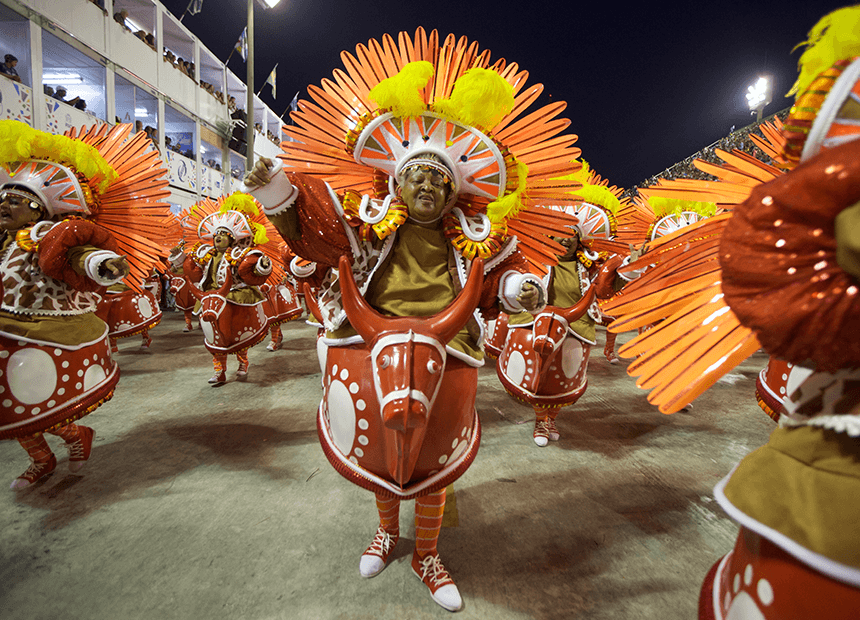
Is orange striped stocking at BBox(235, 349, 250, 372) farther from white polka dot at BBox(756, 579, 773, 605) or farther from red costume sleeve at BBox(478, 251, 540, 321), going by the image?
white polka dot at BBox(756, 579, 773, 605)

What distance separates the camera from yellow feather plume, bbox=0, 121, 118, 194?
1.80 meters

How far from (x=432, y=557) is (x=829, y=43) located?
1.71m

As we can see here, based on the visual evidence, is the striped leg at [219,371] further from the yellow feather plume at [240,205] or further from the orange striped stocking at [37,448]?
the orange striped stocking at [37,448]

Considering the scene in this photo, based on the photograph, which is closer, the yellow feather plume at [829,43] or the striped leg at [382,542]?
the yellow feather plume at [829,43]

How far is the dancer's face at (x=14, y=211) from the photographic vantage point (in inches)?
70.8

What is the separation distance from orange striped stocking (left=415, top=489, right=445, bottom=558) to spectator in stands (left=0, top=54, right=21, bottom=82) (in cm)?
880

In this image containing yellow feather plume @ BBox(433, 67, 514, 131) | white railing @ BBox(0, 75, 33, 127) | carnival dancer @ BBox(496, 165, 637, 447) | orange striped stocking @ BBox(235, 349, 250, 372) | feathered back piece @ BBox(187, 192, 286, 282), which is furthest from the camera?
white railing @ BBox(0, 75, 33, 127)

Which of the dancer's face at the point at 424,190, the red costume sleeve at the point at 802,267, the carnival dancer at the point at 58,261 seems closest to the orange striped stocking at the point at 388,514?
the dancer's face at the point at 424,190

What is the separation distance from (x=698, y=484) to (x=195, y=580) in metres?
2.53

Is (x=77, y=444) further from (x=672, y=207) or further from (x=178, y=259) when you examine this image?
(x=672, y=207)

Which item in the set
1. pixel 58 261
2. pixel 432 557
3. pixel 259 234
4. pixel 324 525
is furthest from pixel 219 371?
pixel 432 557

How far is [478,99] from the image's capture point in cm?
123

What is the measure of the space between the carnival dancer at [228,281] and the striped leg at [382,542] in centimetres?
247

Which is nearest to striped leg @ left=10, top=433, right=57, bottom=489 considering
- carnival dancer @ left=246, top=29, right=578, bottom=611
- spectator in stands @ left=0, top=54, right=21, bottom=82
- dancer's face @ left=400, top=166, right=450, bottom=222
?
carnival dancer @ left=246, top=29, right=578, bottom=611
